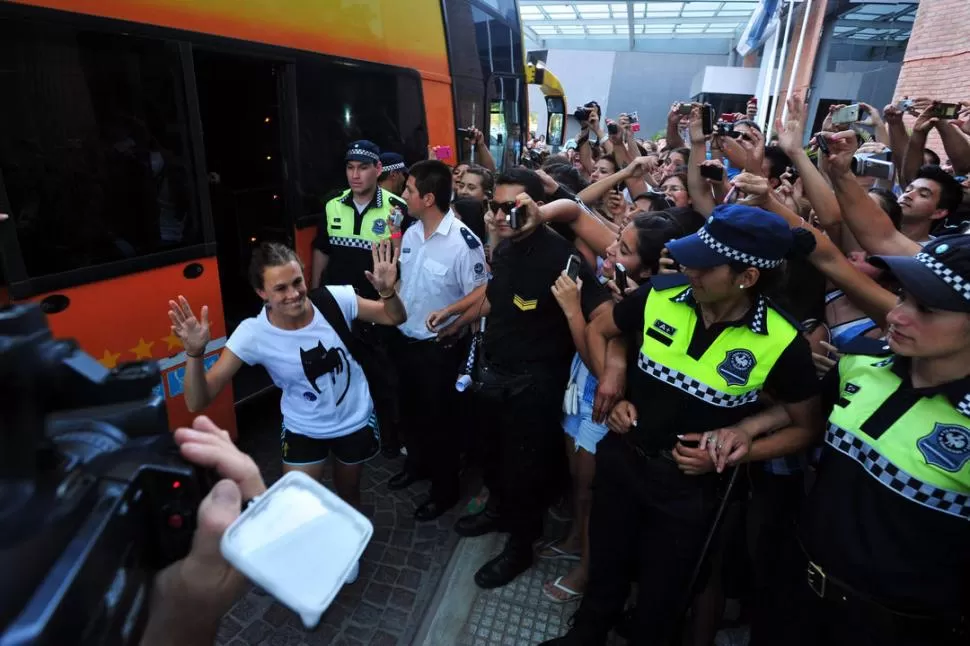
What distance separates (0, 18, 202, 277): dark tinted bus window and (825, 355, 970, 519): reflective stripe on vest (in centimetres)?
331

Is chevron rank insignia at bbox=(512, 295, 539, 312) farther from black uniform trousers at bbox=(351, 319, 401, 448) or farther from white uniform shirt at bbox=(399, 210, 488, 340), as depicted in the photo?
black uniform trousers at bbox=(351, 319, 401, 448)

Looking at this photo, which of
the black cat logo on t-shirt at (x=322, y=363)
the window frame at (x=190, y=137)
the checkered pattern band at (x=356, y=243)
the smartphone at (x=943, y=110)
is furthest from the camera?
the checkered pattern band at (x=356, y=243)

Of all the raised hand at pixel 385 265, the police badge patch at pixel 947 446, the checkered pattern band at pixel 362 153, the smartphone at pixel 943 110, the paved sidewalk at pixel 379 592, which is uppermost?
the smartphone at pixel 943 110

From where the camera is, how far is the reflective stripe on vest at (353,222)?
397 centimetres

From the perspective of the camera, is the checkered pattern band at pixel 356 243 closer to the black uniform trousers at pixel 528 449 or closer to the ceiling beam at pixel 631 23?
the black uniform trousers at pixel 528 449

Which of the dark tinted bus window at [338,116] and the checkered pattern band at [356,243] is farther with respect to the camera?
the dark tinted bus window at [338,116]

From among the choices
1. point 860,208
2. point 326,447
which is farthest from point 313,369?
point 860,208

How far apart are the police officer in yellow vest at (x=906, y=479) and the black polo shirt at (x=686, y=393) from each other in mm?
162

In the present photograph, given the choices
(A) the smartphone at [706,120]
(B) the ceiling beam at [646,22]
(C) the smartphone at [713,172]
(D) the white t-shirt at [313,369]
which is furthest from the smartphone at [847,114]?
(B) the ceiling beam at [646,22]

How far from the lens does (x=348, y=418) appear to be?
2.69m

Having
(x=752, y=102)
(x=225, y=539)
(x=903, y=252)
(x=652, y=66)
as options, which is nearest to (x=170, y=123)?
(x=225, y=539)

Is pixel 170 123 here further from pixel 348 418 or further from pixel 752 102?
pixel 752 102

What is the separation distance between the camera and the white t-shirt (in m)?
2.49

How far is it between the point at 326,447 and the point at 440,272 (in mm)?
1200
